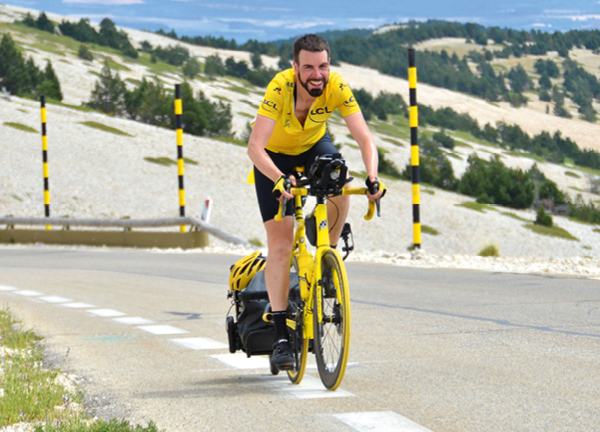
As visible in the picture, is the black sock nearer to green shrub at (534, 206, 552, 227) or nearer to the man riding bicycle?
the man riding bicycle

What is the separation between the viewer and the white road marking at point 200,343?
22.0 feet

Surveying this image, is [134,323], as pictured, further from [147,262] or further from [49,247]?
[49,247]

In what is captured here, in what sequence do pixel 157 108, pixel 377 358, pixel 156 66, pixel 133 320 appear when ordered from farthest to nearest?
pixel 156 66 → pixel 157 108 → pixel 133 320 → pixel 377 358

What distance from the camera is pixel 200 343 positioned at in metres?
6.90

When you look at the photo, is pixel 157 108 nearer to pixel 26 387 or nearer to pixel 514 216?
pixel 514 216

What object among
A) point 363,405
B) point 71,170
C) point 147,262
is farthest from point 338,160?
point 71,170

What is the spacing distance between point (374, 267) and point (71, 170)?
158 feet

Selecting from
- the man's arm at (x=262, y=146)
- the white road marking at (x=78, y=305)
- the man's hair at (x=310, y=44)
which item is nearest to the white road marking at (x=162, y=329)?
the white road marking at (x=78, y=305)

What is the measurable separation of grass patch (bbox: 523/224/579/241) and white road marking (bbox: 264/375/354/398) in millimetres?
60086

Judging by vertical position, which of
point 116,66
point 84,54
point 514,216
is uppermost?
point 84,54

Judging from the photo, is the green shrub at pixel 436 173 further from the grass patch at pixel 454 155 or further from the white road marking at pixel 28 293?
the white road marking at pixel 28 293

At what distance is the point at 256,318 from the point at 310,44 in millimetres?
1888

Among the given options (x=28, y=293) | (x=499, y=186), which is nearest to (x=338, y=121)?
(x=499, y=186)

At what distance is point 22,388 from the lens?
4883mm
